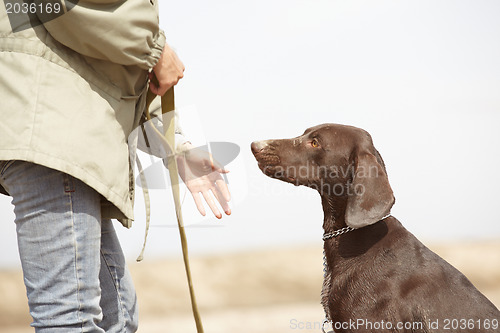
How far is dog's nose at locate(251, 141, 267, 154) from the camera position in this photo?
280 centimetres

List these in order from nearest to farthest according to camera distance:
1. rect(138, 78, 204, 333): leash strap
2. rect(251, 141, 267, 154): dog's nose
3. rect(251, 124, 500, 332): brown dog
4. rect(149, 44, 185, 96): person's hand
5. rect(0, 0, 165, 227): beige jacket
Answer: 1. rect(0, 0, 165, 227): beige jacket
2. rect(149, 44, 185, 96): person's hand
3. rect(138, 78, 204, 333): leash strap
4. rect(251, 124, 500, 332): brown dog
5. rect(251, 141, 267, 154): dog's nose

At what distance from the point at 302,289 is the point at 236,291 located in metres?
0.92

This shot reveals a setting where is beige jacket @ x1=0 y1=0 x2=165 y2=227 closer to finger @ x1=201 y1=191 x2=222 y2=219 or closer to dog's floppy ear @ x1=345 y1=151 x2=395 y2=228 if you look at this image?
finger @ x1=201 y1=191 x2=222 y2=219

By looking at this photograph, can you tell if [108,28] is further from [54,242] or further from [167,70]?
[54,242]

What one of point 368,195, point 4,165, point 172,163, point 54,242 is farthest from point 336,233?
point 4,165

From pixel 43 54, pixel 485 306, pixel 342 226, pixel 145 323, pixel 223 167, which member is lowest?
pixel 145 323

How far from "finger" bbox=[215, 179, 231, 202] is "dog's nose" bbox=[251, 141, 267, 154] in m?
0.39

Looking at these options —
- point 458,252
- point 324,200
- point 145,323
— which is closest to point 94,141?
point 324,200

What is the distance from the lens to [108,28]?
1835 mm

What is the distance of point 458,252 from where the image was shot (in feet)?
25.8

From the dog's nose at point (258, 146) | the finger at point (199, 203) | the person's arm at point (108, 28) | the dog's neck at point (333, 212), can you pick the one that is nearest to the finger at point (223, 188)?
the finger at point (199, 203)

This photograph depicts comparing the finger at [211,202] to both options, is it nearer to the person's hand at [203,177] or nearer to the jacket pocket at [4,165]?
the person's hand at [203,177]

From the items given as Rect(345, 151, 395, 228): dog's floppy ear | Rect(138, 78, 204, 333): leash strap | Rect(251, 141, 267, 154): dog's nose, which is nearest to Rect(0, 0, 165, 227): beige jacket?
Rect(138, 78, 204, 333): leash strap

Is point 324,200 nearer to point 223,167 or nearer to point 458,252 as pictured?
point 223,167
